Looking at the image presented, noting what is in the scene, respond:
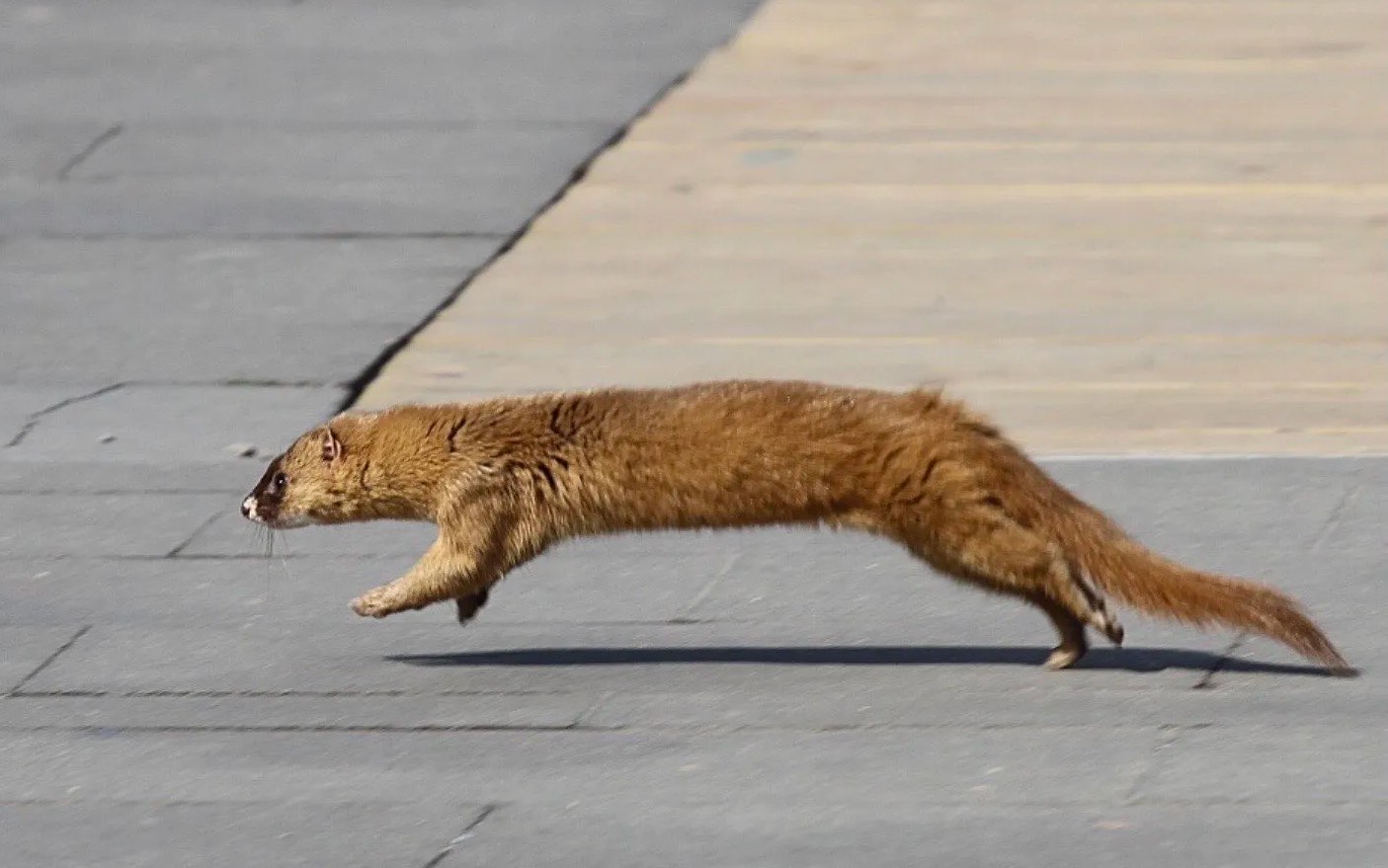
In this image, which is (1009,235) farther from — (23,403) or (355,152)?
(23,403)

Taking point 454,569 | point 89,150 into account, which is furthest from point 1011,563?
point 89,150

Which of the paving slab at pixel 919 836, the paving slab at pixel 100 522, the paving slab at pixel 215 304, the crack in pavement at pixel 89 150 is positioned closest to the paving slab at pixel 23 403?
the paving slab at pixel 215 304

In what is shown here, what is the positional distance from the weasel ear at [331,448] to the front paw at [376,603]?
47cm

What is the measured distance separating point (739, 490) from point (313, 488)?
1454 millimetres

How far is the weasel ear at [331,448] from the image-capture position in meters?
8.60

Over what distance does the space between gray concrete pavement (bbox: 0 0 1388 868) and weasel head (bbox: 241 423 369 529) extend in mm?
421

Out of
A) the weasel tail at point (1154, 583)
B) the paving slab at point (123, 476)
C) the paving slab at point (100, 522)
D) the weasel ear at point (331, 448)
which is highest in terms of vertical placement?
the weasel ear at point (331, 448)

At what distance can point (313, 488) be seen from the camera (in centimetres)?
862

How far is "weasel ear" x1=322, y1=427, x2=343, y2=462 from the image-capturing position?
8.60m

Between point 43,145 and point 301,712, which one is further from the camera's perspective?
point 43,145

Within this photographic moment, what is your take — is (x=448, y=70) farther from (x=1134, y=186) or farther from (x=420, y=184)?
(x=1134, y=186)

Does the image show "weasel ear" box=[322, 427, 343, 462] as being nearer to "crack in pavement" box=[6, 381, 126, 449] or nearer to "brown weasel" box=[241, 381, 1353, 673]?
"brown weasel" box=[241, 381, 1353, 673]

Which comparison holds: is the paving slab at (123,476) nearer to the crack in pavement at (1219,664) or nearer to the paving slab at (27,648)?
the paving slab at (27,648)

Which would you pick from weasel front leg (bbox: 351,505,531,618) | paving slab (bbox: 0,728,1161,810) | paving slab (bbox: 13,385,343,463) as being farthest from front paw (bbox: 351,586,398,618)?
paving slab (bbox: 13,385,343,463)
